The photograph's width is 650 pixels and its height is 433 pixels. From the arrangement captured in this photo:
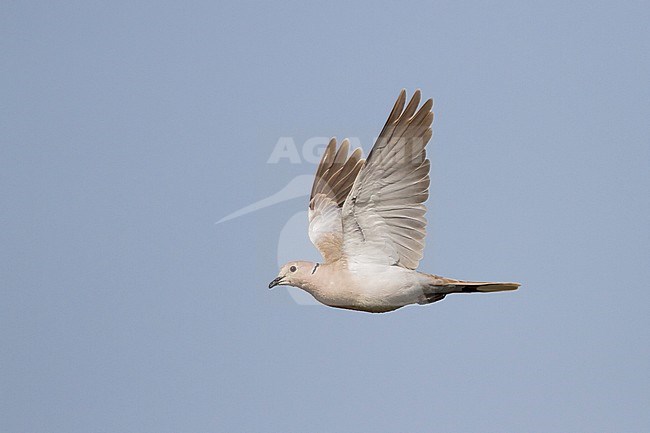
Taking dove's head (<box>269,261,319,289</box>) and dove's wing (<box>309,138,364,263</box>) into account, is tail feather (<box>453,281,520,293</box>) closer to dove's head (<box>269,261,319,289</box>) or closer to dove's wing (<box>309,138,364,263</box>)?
dove's head (<box>269,261,319,289</box>)

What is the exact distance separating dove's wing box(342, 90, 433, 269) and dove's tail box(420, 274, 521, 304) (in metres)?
0.44

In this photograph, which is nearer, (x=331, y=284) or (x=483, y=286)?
(x=483, y=286)

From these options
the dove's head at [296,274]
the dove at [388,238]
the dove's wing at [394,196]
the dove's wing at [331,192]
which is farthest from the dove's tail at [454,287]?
the dove's wing at [331,192]

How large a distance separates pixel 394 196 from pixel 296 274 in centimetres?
178

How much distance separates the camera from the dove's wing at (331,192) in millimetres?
15773

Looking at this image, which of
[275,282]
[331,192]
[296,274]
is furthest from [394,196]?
[331,192]

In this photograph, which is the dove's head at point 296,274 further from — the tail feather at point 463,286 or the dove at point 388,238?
the tail feather at point 463,286

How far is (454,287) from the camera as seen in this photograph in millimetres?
13844

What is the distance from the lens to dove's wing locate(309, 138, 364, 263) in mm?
15773

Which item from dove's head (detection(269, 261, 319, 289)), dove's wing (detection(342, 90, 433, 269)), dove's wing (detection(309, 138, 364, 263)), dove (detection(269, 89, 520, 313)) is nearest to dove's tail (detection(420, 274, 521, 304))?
dove (detection(269, 89, 520, 313))

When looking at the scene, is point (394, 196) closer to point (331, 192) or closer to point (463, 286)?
point (463, 286)

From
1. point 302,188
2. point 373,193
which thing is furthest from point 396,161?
point 302,188

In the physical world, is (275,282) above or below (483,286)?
above

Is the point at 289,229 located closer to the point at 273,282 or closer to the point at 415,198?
the point at 273,282
